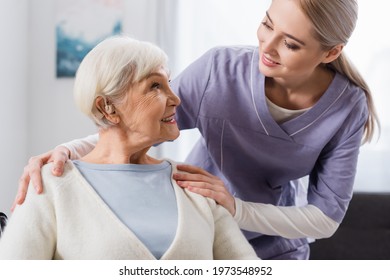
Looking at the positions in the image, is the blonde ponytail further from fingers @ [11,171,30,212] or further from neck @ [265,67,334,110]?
fingers @ [11,171,30,212]

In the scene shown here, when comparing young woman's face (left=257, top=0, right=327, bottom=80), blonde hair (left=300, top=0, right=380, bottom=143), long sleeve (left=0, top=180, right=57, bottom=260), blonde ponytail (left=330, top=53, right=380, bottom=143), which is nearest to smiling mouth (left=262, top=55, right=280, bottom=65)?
young woman's face (left=257, top=0, right=327, bottom=80)

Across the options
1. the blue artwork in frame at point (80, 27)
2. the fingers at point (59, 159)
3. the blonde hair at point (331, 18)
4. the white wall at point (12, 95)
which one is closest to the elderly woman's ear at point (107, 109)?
the fingers at point (59, 159)

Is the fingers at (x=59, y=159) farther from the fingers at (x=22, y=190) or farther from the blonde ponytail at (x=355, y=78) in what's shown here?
the blonde ponytail at (x=355, y=78)

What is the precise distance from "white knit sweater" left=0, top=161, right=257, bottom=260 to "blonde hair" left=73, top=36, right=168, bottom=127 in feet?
0.47

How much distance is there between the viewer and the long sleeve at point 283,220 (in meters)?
1.27

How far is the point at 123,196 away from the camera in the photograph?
112 cm

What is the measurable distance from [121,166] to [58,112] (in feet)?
4.19

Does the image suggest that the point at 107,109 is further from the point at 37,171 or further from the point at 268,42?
the point at 268,42

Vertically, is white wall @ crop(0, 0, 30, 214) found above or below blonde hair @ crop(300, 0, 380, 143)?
below

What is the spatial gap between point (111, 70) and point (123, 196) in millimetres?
250

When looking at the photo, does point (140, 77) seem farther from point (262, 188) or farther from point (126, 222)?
point (262, 188)

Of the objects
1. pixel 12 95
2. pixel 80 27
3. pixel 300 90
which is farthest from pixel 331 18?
pixel 80 27

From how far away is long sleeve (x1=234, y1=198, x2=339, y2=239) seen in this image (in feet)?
4.18

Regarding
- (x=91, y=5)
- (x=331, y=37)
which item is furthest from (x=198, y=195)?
(x=91, y=5)
